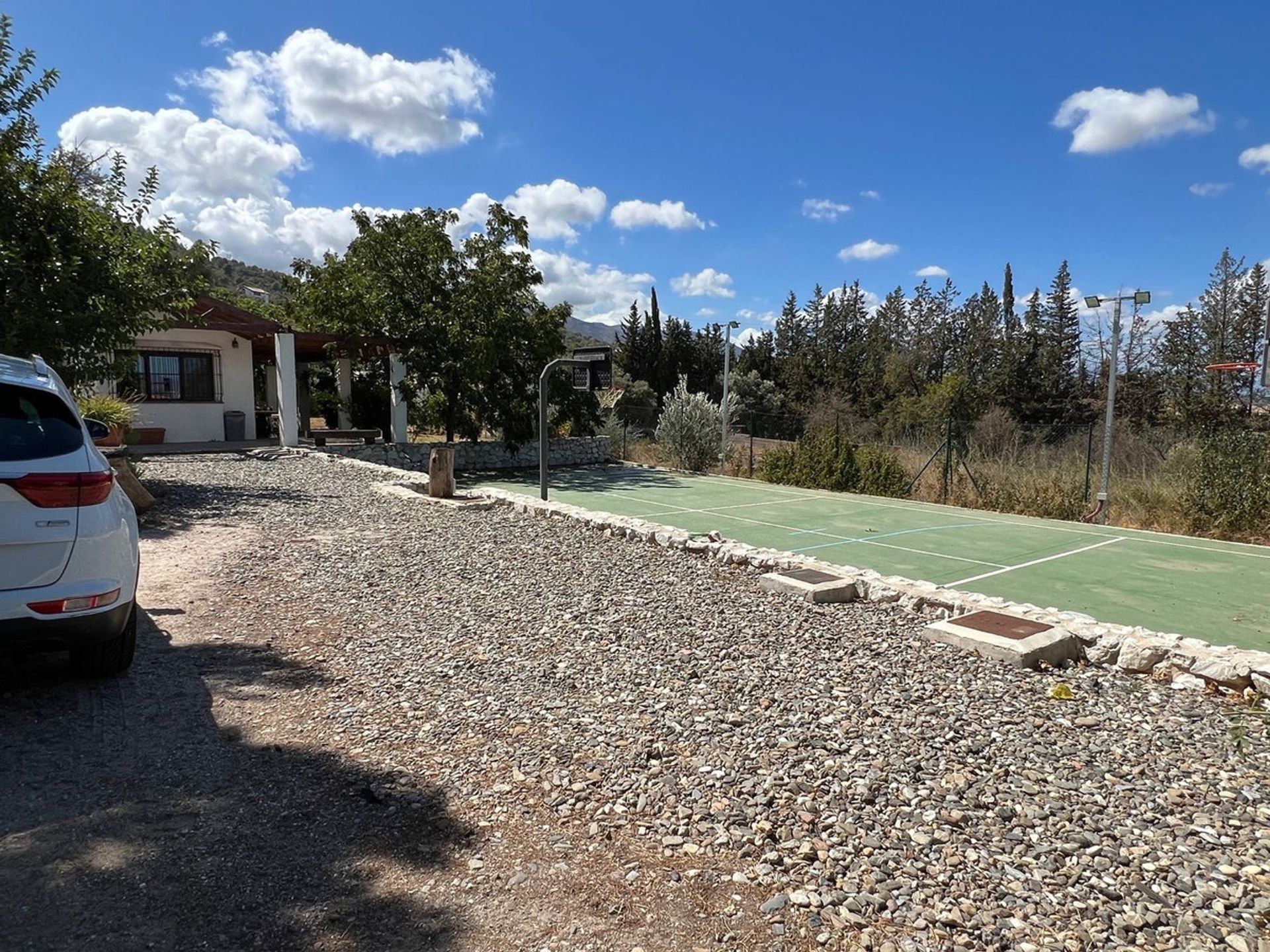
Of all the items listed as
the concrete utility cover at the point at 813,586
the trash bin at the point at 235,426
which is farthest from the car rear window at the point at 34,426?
the trash bin at the point at 235,426

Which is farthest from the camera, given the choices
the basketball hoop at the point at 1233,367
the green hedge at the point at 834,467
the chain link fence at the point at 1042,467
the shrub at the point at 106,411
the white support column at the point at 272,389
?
the white support column at the point at 272,389

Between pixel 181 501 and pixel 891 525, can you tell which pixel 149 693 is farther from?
pixel 891 525

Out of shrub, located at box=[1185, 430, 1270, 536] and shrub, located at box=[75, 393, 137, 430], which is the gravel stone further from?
shrub, located at box=[75, 393, 137, 430]

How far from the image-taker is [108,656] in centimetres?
414

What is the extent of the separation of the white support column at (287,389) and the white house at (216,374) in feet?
0.05

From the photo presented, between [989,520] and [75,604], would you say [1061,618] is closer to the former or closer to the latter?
[75,604]

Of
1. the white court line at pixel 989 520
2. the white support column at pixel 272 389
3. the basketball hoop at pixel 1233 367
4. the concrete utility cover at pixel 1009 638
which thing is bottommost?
the white court line at pixel 989 520

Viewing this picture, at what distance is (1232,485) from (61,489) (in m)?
14.0

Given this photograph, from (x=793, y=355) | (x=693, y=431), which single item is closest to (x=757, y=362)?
(x=793, y=355)

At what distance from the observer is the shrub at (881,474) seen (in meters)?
15.7

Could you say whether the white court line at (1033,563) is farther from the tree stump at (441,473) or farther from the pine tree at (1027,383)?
the pine tree at (1027,383)

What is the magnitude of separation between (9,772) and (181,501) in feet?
28.2

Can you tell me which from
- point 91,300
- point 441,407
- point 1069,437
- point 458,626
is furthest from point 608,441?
point 458,626

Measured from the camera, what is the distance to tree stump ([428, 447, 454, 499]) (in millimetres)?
11914
